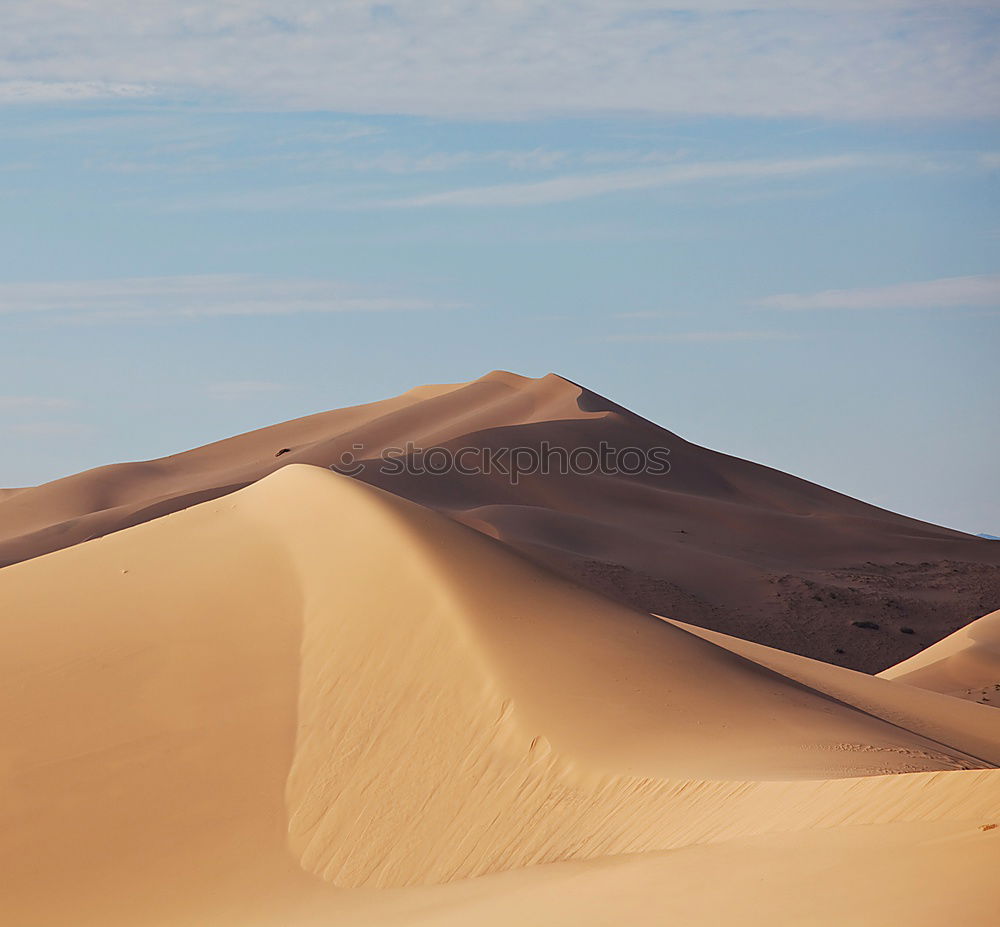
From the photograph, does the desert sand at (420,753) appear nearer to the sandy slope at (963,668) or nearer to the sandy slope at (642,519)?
the sandy slope at (963,668)

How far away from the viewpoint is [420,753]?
977cm

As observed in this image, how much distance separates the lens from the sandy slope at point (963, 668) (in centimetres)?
1898

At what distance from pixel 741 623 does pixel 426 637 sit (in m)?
16.3

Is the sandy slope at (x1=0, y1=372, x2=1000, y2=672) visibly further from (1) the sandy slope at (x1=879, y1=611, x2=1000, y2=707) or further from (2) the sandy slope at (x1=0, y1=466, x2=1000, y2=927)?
(2) the sandy slope at (x1=0, y1=466, x2=1000, y2=927)

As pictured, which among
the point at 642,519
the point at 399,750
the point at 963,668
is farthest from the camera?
the point at 642,519

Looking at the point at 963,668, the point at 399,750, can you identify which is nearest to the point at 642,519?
the point at 963,668

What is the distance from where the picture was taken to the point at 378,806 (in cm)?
938

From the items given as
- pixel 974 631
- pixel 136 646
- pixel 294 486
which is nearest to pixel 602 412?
pixel 974 631

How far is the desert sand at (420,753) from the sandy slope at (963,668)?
4301 millimetres

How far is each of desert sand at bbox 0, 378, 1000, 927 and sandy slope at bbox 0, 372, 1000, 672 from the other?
10.2 meters

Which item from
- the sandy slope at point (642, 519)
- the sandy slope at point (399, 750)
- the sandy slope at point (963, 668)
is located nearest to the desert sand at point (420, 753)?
the sandy slope at point (399, 750)

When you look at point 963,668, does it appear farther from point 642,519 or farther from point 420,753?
point 642,519

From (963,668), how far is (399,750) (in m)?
12.5

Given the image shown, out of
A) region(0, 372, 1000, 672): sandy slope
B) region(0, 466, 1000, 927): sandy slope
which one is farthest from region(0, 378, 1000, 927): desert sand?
region(0, 372, 1000, 672): sandy slope
